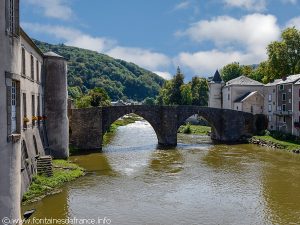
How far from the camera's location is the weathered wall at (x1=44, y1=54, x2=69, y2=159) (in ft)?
109

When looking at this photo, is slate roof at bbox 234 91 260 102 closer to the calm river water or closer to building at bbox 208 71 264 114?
building at bbox 208 71 264 114

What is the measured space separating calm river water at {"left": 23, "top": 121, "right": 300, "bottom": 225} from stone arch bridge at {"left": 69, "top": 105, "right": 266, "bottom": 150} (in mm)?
3877

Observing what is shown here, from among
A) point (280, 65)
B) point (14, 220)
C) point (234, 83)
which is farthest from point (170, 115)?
point (14, 220)

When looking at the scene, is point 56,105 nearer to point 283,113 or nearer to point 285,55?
point 283,113

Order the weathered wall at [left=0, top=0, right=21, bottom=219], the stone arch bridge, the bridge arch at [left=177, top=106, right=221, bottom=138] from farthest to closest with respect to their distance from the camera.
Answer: the bridge arch at [left=177, top=106, right=221, bottom=138] → the stone arch bridge → the weathered wall at [left=0, top=0, right=21, bottom=219]

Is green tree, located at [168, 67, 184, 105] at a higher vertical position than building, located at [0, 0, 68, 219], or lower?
higher

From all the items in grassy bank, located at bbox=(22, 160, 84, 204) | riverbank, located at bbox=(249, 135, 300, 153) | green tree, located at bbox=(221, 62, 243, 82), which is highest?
green tree, located at bbox=(221, 62, 243, 82)

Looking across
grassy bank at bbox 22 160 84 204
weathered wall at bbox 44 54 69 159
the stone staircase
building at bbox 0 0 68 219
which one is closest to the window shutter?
building at bbox 0 0 68 219

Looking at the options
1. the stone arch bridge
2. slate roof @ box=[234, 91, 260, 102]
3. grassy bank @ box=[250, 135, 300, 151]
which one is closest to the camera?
the stone arch bridge

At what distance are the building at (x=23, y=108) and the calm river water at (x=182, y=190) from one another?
3.36m

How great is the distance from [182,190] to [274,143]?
25.0 m

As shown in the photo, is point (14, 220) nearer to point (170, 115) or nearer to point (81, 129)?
point (81, 129)

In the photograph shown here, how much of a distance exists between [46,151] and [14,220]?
2239 cm

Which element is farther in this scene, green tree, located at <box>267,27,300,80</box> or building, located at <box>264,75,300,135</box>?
green tree, located at <box>267,27,300,80</box>
